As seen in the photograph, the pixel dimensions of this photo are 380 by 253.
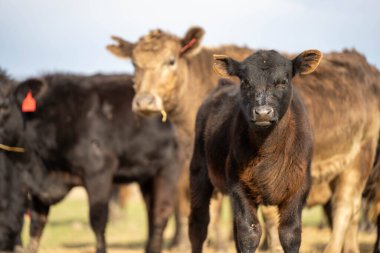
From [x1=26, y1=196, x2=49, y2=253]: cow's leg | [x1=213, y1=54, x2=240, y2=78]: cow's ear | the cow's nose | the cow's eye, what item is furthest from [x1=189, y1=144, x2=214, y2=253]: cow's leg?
[x1=26, y1=196, x2=49, y2=253]: cow's leg

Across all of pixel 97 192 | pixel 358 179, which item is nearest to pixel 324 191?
pixel 358 179

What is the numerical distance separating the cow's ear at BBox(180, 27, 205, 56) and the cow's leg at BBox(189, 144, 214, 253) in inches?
97.5

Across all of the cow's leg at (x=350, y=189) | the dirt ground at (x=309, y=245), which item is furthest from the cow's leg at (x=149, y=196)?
the cow's leg at (x=350, y=189)

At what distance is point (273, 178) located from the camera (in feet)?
18.7

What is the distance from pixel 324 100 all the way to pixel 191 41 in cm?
179

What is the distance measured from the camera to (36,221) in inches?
372

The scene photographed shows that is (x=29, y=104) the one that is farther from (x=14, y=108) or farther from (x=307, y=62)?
(x=307, y=62)

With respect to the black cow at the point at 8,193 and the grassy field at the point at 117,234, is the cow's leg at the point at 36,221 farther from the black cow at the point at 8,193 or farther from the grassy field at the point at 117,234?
the grassy field at the point at 117,234

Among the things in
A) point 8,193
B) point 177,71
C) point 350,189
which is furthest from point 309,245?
point 8,193

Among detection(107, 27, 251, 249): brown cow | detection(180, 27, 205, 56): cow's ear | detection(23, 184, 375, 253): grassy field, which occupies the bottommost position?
detection(23, 184, 375, 253): grassy field

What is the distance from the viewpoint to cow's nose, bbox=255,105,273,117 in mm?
5262

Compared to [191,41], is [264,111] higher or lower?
lower

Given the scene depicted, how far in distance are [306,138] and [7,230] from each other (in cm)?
505

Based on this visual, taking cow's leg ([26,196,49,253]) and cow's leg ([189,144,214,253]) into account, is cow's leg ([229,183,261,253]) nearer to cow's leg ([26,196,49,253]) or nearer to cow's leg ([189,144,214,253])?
cow's leg ([189,144,214,253])
